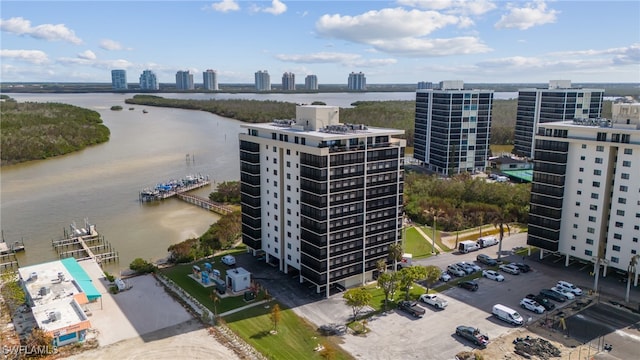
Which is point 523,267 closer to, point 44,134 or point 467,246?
point 467,246

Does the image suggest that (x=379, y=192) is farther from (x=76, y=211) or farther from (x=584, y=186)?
(x=76, y=211)

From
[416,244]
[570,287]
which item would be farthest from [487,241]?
[570,287]

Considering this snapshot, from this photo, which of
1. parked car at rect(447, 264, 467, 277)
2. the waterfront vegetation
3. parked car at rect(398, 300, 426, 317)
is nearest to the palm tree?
parked car at rect(398, 300, 426, 317)

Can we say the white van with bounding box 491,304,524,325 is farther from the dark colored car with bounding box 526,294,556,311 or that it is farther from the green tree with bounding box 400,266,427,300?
the green tree with bounding box 400,266,427,300

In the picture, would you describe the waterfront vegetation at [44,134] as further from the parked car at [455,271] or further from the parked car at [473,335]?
the parked car at [473,335]

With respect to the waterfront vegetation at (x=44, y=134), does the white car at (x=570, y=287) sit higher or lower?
lower

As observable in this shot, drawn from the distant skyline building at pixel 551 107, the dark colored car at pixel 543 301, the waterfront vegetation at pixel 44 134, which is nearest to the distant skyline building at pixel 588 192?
the dark colored car at pixel 543 301
